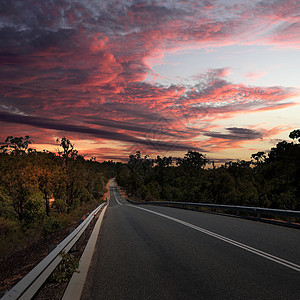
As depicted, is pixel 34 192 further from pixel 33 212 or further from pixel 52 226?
pixel 52 226

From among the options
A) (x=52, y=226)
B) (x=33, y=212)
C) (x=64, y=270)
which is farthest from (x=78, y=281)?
(x=33, y=212)

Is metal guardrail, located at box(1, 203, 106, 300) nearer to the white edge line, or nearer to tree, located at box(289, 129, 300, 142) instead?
the white edge line

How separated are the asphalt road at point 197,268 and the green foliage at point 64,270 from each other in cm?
38

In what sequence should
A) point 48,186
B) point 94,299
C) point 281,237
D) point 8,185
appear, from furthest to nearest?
point 48,186 < point 8,185 < point 281,237 < point 94,299

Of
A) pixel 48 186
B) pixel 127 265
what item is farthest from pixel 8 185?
pixel 127 265

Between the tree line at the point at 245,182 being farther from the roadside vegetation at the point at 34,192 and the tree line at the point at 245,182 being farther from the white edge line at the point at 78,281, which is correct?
the white edge line at the point at 78,281

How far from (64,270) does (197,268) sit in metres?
2.73

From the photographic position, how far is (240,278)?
17.2 ft

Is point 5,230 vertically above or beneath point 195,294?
beneath

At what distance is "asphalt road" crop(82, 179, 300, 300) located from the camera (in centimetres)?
461

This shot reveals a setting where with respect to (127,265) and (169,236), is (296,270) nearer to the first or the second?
(127,265)

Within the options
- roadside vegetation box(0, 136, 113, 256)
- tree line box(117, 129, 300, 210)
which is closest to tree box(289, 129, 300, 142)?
tree line box(117, 129, 300, 210)

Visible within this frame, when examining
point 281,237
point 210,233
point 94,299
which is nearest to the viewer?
point 94,299

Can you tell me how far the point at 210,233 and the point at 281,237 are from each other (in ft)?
7.96
